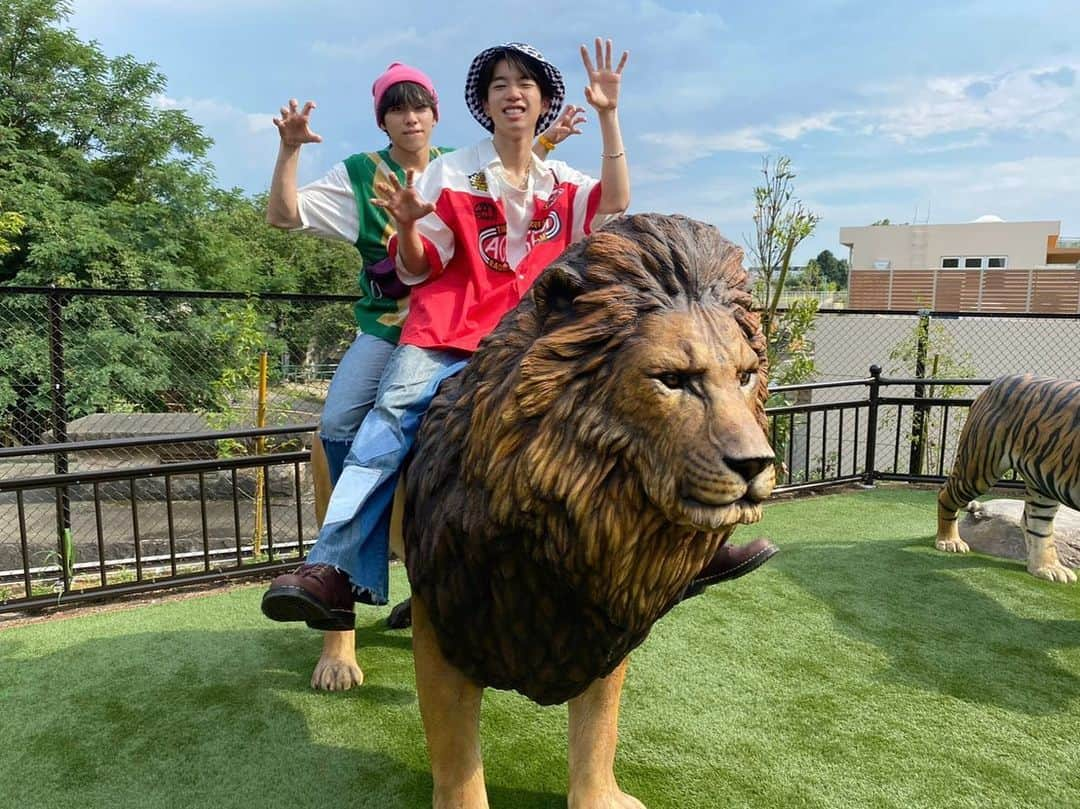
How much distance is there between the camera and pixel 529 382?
127 centimetres

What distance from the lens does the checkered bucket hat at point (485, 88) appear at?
6.16 ft

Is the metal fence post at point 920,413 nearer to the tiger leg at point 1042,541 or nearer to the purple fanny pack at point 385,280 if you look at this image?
the tiger leg at point 1042,541

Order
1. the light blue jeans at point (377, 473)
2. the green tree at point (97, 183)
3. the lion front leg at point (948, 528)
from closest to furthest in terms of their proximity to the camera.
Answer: the light blue jeans at point (377, 473), the lion front leg at point (948, 528), the green tree at point (97, 183)

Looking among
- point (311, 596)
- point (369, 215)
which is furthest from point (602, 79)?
point (311, 596)

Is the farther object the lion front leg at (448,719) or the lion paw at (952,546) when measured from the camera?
the lion paw at (952,546)

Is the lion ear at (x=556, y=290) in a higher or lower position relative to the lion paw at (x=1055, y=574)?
higher

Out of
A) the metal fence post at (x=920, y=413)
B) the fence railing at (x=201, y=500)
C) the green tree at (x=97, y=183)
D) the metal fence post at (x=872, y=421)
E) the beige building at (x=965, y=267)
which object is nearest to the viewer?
the fence railing at (x=201, y=500)

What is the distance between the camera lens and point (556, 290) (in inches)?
52.1

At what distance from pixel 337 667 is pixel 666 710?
4.21ft

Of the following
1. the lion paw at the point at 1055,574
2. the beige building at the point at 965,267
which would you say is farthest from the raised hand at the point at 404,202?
the beige building at the point at 965,267

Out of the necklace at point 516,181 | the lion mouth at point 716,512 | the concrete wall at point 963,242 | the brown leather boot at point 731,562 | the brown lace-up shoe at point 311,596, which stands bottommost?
the brown lace-up shoe at point 311,596

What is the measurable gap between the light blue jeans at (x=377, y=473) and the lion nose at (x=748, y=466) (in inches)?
35.5

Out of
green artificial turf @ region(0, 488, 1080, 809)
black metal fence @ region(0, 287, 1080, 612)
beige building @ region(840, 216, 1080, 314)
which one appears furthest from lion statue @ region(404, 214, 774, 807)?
beige building @ region(840, 216, 1080, 314)

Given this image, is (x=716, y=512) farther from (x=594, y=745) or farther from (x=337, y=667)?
(x=337, y=667)
